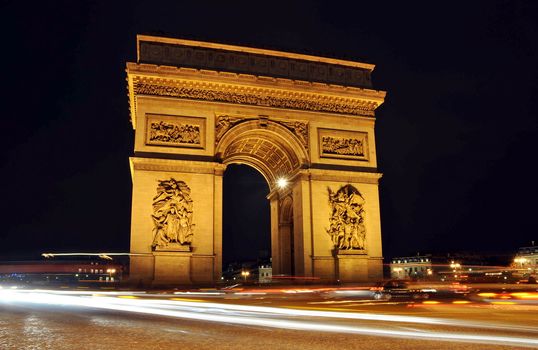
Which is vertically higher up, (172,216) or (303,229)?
(172,216)

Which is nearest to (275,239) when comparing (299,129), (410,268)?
(299,129)

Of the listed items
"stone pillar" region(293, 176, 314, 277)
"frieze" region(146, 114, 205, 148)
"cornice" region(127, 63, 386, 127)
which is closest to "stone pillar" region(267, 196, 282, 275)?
"stone pillar" region(293, 176, 314, 277)

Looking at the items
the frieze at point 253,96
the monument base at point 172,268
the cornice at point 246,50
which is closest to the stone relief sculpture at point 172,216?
the monument base at point 172,268

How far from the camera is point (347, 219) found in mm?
25891

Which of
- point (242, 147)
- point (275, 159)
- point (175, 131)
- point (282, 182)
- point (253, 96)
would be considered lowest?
point (282, 182)

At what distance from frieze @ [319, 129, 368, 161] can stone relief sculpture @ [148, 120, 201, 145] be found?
22.8ft

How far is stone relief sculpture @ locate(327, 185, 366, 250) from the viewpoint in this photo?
2550 cm

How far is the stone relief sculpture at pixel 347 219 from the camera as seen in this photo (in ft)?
83.7

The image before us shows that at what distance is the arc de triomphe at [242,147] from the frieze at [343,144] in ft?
0.20

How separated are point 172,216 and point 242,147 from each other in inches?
298

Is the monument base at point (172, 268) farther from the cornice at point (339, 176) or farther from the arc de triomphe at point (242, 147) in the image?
the cornice at point (339, 176)

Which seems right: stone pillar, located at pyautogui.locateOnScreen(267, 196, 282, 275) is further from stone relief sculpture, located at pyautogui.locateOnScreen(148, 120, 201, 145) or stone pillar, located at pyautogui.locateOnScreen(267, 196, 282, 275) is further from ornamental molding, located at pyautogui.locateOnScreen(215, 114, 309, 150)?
stone relief sculpture, located at pyautogui.locateOnScreen(148, 120, 201, 145)

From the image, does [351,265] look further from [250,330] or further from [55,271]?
[55,271]

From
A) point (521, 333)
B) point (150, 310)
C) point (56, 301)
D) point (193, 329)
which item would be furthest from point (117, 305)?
point (521, 333)
